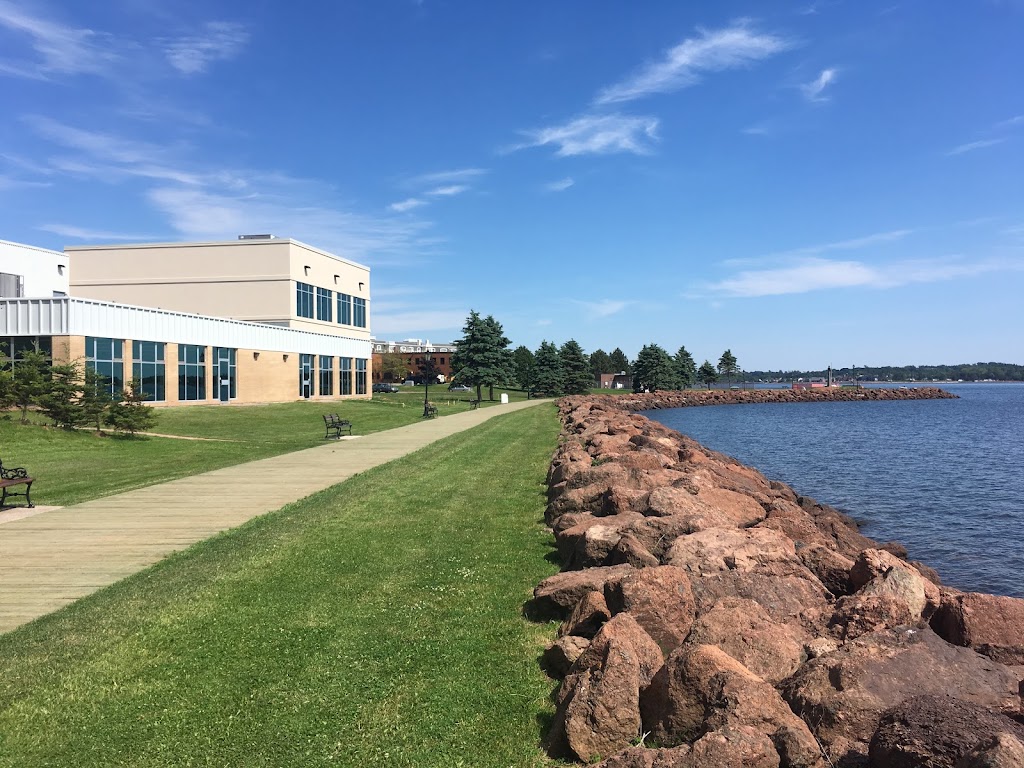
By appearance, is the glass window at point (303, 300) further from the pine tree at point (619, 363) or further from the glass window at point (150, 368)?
the pine tree at point (619, 363)

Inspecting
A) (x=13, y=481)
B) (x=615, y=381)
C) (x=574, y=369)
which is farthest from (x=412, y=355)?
(x=13, y=481)

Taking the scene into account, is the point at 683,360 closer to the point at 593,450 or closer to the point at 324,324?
the point at 324,324

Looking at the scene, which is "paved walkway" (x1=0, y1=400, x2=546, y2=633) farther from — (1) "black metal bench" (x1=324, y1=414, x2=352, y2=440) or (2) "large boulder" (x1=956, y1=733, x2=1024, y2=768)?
(1) "black metal bench" (x1=324, y1=414, x2=352, y2=440)

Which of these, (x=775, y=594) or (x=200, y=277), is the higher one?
(x=200, y=277)

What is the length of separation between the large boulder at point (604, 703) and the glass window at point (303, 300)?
191 ft

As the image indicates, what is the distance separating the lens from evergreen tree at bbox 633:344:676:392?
11181 cm

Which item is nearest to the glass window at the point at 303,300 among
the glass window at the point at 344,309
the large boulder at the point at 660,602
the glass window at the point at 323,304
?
the glass window at the point at 323,304

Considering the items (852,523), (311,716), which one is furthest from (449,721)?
(852,523)

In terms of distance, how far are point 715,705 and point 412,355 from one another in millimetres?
141662

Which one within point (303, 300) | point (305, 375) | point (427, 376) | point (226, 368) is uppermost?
point (303, 300)

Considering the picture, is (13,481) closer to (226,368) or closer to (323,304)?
(226,368)

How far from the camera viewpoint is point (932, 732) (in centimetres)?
336

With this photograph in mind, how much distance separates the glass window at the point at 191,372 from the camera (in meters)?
42.5

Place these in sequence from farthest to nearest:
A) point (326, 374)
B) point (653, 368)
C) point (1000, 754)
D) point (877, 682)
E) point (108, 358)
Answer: point (653, 368) → point (326, 374) → point (108, 358) → point (877, 682) → point (1000, 754)
